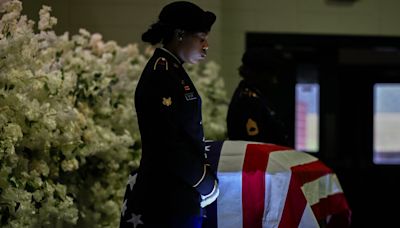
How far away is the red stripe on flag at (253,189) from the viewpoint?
2.70 metres

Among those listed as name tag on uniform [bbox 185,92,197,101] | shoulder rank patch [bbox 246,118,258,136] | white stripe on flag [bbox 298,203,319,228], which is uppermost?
name tag on uniform [bbox 185,92,197,101]

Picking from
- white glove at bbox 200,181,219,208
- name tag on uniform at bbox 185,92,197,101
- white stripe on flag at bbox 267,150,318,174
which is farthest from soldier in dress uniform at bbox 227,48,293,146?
name tag on uniform at bbox 185,92,197,101

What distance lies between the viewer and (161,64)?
7.55ft

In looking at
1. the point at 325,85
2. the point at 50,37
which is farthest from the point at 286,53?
the point at 50,37

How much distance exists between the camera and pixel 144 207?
232cm

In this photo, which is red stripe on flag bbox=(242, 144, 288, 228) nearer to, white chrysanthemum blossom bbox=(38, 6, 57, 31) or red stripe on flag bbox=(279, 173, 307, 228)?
red stripe on flag bbox=(279, 173, 307, 228)

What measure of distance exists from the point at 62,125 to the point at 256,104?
3.00 feet

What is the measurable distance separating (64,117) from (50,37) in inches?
18.6

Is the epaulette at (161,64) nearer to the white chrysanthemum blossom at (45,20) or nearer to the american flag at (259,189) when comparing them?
the american flag at (259,189)

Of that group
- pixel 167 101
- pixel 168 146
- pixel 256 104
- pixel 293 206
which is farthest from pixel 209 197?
pixel 256 104

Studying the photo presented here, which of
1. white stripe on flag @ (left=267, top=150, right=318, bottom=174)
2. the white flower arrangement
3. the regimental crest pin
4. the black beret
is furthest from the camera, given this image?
white stripe on flag @ (left=267, top=150, right=318, bottom=174)

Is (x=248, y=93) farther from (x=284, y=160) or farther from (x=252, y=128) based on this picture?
(x=284, y=160)

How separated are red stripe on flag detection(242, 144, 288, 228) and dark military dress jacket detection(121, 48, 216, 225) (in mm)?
392

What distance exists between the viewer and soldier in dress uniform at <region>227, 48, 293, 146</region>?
3314 millimetres
